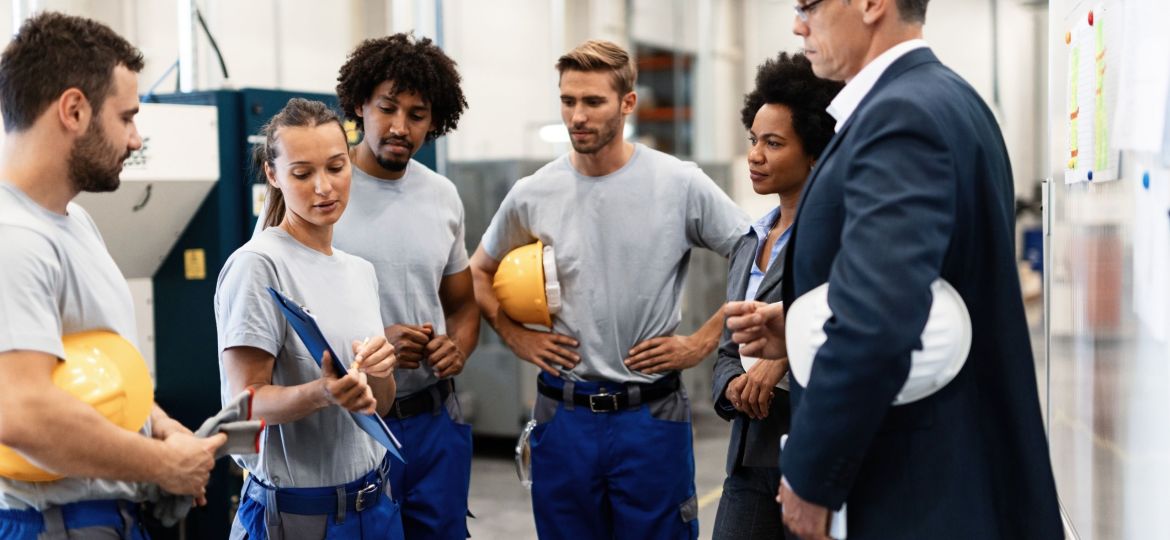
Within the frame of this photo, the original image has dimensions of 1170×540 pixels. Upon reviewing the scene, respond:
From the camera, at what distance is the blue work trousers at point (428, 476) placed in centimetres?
264

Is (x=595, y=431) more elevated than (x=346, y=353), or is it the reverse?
(x=346, y=353)

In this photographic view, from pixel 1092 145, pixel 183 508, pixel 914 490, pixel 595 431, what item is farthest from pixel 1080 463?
pixel 183 508

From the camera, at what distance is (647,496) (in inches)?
108

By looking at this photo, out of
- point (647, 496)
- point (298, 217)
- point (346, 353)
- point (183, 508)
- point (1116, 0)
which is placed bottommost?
point (647, 496)

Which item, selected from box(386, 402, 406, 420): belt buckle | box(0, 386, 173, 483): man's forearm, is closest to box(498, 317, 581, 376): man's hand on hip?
box(386, 402, 406, 420): belt buckle

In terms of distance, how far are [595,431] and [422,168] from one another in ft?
2.68

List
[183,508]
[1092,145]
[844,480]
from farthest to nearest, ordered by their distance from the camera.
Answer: [1092,145], [183,508], [844,480]

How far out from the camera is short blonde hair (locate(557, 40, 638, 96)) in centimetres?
280

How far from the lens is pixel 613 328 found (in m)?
2.77

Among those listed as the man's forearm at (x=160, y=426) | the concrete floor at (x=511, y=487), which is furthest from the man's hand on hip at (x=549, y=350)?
the concrete floor at (x=511, y=487)

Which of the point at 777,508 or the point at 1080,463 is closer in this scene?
the point at 777,508

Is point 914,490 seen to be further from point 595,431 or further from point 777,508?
point 595,431

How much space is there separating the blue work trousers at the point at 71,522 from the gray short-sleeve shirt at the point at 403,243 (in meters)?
0.96

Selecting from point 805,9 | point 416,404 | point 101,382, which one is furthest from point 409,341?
point 805,9
